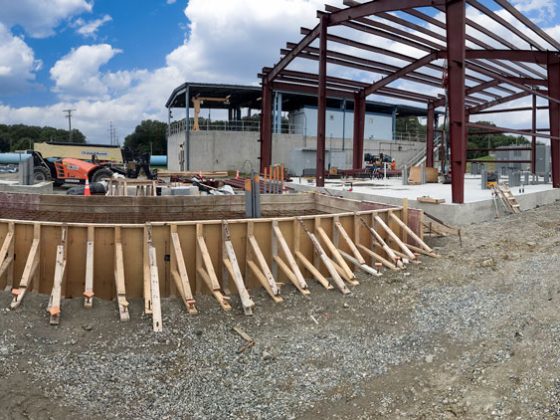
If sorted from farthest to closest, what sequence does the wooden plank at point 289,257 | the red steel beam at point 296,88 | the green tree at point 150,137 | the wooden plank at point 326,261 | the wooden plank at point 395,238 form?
the green tree at point 150,137 → the red steel beam at point 296,88 → the wooden plank at point 395,238 → the wooden plank at point 326,261 → the wooden plank at point 289,257

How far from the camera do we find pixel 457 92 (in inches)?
504

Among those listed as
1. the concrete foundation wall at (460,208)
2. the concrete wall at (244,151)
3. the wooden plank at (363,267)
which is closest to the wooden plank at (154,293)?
the wooden plank at (363,267)

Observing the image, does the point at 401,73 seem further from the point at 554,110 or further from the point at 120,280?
the point at 120,280

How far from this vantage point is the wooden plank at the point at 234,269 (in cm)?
650

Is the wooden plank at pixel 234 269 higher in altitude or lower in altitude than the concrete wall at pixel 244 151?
lower

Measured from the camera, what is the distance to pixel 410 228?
10.3 metres

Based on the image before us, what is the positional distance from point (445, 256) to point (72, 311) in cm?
691

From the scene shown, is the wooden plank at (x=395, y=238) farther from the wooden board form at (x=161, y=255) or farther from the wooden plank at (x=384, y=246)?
the wooden board form at (x=161, y=255)

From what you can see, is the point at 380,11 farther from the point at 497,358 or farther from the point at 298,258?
the point at 497,358

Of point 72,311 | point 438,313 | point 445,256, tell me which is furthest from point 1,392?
point 445,256

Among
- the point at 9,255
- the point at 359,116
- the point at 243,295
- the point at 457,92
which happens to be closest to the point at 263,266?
the point at 243,295

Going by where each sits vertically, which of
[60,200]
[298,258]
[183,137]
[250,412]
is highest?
[183,137]

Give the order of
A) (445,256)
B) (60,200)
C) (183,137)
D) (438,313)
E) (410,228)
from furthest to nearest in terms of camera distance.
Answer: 1. (183,137)
2. (60,200)
3. (410,228)
4. (445,256)
5. (438,313)

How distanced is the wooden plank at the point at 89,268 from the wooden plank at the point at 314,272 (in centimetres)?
333
